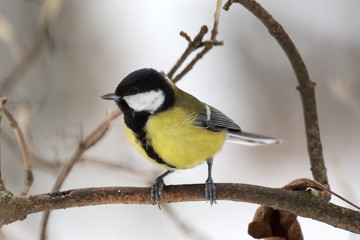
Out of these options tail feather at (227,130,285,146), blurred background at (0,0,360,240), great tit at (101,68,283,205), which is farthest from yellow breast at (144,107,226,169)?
blurred background at (0,0,360,240)

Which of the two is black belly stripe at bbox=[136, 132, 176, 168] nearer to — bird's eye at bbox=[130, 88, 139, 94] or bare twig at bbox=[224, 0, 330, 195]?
bird's eye at bbox=[130, 88, 139, 94]

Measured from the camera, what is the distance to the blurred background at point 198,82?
176 cm

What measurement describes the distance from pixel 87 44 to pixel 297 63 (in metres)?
1.18

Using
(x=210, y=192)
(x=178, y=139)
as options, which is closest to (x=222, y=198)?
(x=210, y=192)

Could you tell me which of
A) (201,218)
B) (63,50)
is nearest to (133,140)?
(201,218)

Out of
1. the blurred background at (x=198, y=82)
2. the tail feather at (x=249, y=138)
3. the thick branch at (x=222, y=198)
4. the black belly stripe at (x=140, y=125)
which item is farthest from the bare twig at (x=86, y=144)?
the blurred background at (x=198, y=82)

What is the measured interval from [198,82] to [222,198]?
1.20 metres

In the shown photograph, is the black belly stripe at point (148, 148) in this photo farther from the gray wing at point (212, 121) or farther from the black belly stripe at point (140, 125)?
the gray wing at point (212, 121)

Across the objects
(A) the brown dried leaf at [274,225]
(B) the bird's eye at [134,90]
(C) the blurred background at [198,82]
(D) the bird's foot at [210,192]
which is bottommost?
(A) the brown dried leaf at [274,225]

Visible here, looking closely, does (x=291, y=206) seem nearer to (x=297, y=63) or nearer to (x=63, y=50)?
(x=297, y=63)

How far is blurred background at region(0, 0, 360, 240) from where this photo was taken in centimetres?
176

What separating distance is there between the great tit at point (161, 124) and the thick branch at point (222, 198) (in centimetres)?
19

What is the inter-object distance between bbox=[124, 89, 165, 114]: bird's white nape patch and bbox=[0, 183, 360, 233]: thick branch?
29 centimetres

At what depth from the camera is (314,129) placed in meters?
1.06
